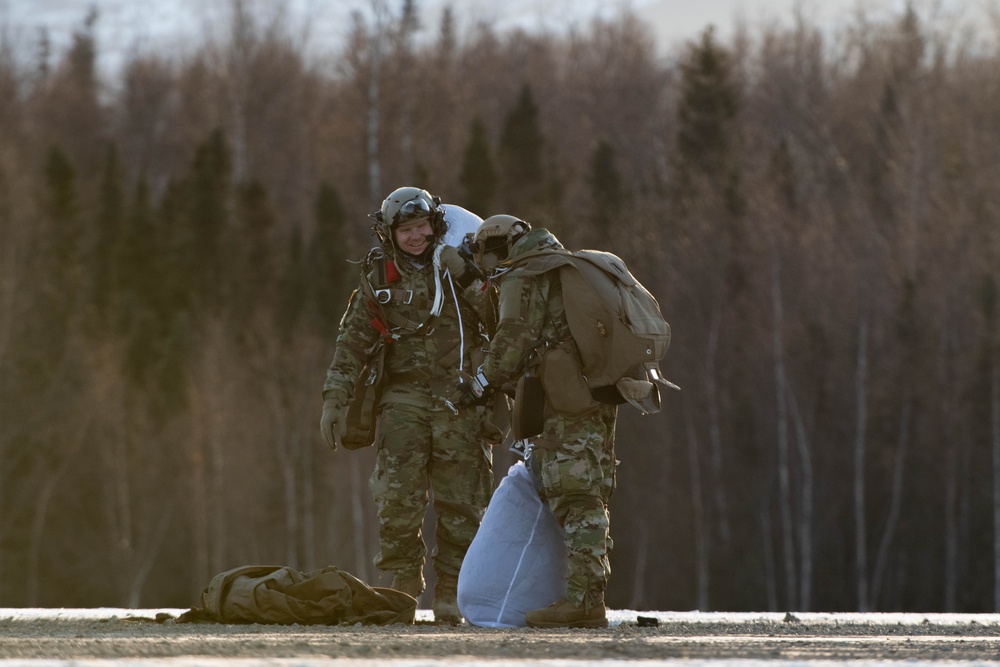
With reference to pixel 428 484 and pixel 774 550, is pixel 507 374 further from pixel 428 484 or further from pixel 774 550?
pixel 774 550

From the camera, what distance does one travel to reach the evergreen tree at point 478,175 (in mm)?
49875

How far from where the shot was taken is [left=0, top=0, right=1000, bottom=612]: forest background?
1531 inches

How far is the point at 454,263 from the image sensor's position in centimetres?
873

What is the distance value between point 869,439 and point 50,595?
2008 cm

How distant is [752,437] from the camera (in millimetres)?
40344

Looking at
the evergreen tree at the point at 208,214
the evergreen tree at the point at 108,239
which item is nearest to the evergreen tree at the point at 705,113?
the evergreen tree at the point at 208,214

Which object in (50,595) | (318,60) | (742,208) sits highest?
(318,60)

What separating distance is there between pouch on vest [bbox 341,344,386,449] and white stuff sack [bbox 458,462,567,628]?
3.28 ft

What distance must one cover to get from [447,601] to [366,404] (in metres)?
1.08

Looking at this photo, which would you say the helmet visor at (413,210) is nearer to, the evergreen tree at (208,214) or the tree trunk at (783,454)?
the tree trunk at (783,454)

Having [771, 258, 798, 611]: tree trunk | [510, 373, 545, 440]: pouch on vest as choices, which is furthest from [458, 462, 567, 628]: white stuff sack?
[771, 258, 798, 611]: tree trunk

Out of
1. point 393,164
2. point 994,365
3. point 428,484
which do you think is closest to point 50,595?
point 393,164

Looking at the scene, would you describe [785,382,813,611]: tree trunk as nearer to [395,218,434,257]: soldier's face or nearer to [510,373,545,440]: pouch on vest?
[395,218,434,257]: soldier's face

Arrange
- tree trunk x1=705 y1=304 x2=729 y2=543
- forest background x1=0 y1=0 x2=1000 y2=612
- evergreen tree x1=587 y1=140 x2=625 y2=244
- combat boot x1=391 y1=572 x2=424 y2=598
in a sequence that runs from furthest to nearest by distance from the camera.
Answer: evergreen tree x1=587 y1=140 x2=625 y2=244
tree trunk x1=705 y1=304 x2=729 y2=543
forest background x1=0 y1=0 x2=1000 y2=612
combat boot x1=391 y1=572 x2=424 y2=598
